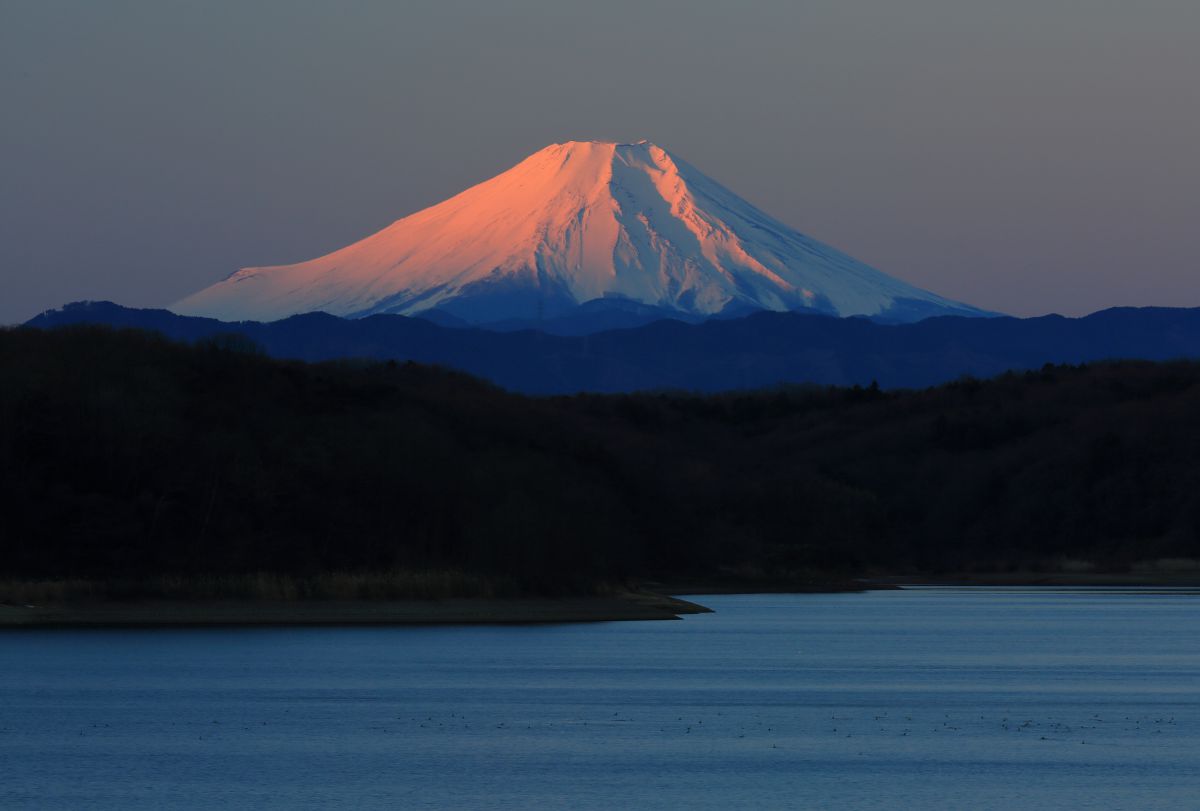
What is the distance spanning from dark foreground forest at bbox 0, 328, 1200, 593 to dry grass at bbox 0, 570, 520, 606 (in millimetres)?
1015

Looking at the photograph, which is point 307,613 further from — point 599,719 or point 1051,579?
point 1051,579

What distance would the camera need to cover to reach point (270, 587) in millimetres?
75625

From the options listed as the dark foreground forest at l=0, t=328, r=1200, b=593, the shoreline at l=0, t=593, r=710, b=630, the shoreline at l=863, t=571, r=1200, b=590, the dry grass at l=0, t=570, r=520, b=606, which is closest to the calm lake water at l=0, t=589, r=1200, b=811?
the shoreline at l=0, t=593, r=710, b=630

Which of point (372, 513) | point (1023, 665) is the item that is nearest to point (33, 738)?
point (1023, 665)

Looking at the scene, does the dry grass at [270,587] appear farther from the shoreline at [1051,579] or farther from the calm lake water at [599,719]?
the shoreline at [1051,579]

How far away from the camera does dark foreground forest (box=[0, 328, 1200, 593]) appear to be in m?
78.9

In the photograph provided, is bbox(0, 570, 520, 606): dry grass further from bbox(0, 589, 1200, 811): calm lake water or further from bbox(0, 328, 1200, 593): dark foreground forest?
bbox(0, 589, 1200, 811): calm lake water

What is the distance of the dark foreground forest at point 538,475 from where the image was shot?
78938mm

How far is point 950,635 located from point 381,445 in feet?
92.9

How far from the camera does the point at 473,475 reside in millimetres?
89562

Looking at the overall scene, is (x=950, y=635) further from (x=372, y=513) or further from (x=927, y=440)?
(x=927, y=440)

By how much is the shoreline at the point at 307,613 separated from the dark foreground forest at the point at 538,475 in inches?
49.6

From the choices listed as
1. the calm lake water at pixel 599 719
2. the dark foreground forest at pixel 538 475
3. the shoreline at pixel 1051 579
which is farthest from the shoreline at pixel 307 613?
the shoreline at pixel 1051 579

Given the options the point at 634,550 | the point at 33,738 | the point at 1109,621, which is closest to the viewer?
the point at 33,738
